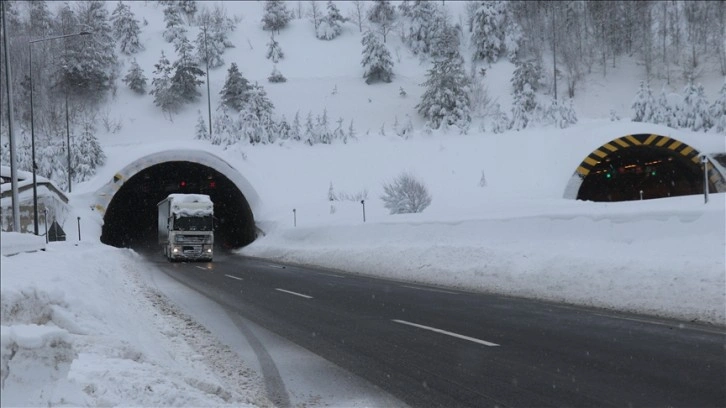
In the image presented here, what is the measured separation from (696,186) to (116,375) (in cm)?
4033

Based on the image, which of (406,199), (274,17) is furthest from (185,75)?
(406,199)

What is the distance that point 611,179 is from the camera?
4556cm

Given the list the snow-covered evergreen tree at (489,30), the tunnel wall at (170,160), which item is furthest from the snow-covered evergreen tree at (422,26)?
the tunnel wall at (170,160)

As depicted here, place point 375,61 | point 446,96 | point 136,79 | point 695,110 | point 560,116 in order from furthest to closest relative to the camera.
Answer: point 375,61, point 136,79, point 446,96, point 560,116, point 695,110

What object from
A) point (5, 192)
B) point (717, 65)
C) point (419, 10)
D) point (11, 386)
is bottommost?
point (11, 386)

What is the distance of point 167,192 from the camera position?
56594mm

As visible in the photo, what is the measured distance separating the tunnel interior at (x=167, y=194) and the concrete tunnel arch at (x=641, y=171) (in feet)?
77.2

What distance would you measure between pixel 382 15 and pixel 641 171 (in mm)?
68660

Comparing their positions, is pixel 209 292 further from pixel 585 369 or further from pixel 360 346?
pixel 585 369

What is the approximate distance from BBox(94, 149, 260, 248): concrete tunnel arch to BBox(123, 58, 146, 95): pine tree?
23.2 metres

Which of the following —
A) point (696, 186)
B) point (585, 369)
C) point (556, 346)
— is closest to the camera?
point (585, 369)

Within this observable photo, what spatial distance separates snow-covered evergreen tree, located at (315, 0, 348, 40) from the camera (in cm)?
10056

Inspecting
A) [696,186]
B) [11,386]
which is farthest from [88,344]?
[696,186]

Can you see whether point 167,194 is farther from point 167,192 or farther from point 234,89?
point 234,89
